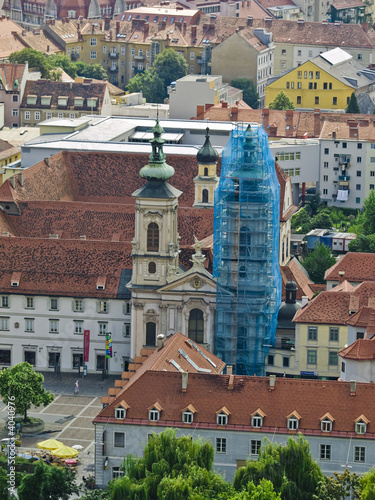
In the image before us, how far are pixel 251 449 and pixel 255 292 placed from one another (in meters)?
27.9

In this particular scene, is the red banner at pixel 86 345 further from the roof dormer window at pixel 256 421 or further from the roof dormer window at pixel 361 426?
the roof dormer window at pixel 361 426

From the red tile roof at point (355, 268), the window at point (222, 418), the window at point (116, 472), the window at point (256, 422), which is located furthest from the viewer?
the red tile roof at point (355, 268)

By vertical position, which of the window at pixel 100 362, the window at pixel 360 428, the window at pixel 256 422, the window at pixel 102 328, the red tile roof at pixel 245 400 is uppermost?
the window at pixel 102 328

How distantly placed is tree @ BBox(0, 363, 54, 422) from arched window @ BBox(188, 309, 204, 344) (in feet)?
56.5

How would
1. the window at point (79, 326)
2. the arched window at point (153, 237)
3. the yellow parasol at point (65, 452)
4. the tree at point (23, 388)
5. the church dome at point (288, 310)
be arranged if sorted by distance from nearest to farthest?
1. the yellow parasol at point (65, 452)
2. the tree at point (23, 388)
3. the arched window at point (153, 237)
4. the church dome at point (288, 310)
5. the window at point (79, 326)

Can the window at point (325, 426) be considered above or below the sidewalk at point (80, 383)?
below

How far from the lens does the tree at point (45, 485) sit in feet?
454

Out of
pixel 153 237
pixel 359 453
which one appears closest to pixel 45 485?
pixel 359 453

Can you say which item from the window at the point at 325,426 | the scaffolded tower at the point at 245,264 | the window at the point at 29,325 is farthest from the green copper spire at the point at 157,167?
the window at the point at 325,426

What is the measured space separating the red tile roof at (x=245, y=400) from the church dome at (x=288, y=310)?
88.7 feet

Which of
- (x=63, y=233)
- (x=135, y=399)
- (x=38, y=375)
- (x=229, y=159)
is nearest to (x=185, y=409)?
(x=135, y=399)

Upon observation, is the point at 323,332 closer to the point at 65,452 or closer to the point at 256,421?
the point at 256,421

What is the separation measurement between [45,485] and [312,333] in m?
40.7

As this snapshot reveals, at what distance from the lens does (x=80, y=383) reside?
17775 cm
